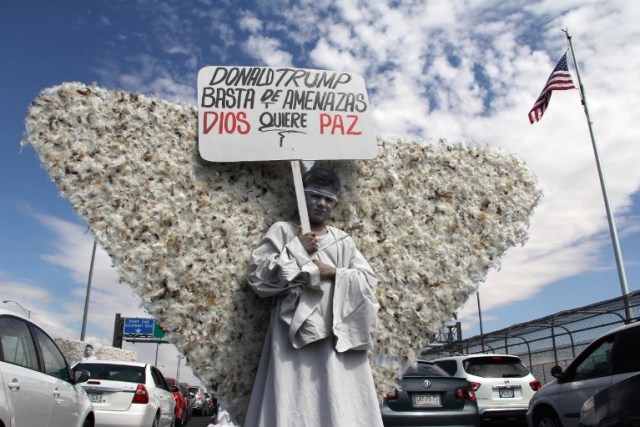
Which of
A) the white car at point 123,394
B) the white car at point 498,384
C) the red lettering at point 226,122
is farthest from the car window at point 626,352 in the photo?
the white car at point 123,394

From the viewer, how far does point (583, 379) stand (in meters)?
6.65

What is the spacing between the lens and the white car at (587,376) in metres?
5.86

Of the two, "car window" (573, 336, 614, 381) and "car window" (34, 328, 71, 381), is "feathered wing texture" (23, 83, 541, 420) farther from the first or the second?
"car window" (573, 336, 614, 381)

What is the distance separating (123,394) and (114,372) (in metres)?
0.79

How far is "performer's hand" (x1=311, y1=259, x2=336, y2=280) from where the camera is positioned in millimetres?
3389

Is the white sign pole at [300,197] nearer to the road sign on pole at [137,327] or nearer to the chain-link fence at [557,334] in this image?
the chain-link fence at [557,334]

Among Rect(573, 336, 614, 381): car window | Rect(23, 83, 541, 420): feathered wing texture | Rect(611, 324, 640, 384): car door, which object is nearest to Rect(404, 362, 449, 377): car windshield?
Rect(573, 336, 614, 381): car window

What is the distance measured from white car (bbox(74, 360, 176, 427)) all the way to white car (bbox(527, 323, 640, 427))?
5.52m

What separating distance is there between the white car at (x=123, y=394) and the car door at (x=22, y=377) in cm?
394

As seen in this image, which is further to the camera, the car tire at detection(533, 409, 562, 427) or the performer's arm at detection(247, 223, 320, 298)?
the car tire at detection(533, 409, 562, 427)

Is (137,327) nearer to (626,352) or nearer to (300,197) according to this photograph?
(626,352)

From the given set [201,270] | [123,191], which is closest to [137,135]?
[123,191]

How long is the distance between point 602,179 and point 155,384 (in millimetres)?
12589

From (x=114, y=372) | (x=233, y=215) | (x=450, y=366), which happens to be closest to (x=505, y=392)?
(x=450, y=366)
